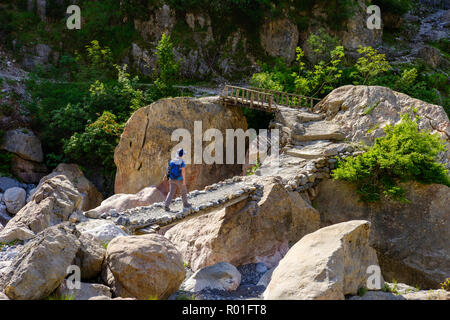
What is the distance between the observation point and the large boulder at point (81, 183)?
70.8 ft

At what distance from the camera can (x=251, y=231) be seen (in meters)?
11.5

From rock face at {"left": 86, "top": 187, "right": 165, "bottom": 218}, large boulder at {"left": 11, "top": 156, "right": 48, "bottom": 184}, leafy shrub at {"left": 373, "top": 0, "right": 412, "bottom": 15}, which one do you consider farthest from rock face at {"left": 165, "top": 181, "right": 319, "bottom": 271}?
leafy shrub at {"left": 373, "top": 0, "right": 412, "bottom": 15}

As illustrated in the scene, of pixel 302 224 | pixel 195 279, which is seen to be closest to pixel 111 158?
pixel 302 224

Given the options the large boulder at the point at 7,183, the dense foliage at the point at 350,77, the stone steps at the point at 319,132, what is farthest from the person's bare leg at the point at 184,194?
the large boulder at the point at 7,183

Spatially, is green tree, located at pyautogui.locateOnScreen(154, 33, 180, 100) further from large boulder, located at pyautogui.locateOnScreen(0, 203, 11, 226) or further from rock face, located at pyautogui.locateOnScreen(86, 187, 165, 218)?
large boulder, located at pyautogui.locateOnScreen(0, 203, 11, 226)

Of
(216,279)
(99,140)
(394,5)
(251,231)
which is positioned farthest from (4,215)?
(394,5)

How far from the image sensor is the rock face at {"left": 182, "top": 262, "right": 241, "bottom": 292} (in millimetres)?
8461

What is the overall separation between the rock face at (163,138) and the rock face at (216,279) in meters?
8.56

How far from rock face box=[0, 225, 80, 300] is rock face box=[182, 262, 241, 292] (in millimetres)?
2707

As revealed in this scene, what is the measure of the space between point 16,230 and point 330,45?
21860 mm

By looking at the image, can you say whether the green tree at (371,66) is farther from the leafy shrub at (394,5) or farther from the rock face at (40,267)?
the rock face at (40,267)

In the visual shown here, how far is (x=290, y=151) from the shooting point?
15.1 metres

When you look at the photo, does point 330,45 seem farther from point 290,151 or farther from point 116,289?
point 116,289

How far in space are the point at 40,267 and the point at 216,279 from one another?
3849 mm
